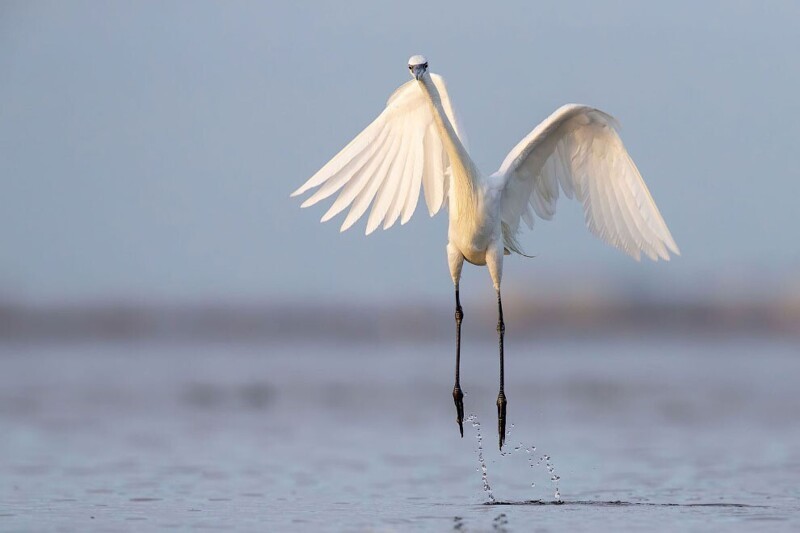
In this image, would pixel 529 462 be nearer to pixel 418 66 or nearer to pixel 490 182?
pixel 490 182

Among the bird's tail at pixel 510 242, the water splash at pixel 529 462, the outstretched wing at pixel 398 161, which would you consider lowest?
the water splash at pixel 529 462

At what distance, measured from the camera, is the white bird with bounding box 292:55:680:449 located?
14781 millimetres

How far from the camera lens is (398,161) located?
50.7 ft

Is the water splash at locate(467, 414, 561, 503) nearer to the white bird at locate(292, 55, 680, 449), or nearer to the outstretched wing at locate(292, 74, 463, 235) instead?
the white bird at locate(292, 55, 680, 449)

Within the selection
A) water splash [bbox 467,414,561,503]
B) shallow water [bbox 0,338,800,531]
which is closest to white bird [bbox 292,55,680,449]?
water splash [bbox 467,414,561,503]

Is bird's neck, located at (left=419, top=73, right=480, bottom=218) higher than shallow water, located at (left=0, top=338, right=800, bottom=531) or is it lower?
higher

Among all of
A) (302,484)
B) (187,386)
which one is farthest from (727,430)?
(187,386)

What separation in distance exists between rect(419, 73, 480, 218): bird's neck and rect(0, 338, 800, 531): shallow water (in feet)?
10.2

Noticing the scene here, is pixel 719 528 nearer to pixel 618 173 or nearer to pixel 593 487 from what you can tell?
pixel 593 487

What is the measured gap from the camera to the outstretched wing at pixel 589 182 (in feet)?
49.4

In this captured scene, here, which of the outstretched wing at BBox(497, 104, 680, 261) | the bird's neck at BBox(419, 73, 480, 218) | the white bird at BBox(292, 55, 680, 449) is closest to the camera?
the bird's neck at BBox(419, 73, 480, 218)

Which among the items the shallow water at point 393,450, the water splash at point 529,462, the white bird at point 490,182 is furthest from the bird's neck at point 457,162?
the shallow water at point 393,450

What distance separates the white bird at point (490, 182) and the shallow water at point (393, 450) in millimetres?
1704

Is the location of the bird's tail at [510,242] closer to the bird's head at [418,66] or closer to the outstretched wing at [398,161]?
the outstretched wing at [398,161]
